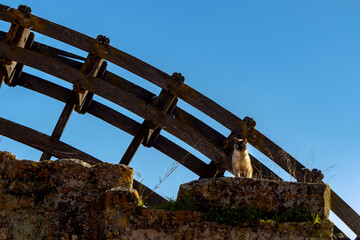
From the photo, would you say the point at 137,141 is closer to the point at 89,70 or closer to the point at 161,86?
the point at 161,86

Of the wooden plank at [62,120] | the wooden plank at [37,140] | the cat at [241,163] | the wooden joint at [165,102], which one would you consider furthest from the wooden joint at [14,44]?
the cat at [241,163]

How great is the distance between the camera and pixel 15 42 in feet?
31.3

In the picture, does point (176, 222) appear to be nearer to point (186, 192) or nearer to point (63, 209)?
point (186, 192)

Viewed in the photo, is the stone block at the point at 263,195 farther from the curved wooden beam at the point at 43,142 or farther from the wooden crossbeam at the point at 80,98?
the wooden crossbeam at the point at 80,98

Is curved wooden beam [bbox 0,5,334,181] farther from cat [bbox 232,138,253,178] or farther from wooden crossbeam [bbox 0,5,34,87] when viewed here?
cat [bbox 232,138,253,178]

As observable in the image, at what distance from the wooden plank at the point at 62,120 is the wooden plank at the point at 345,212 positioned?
225 inches

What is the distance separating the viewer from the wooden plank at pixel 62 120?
9750 millimetres

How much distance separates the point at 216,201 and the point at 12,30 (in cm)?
722

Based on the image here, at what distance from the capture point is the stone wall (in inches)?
137

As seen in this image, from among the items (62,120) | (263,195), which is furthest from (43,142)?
(263,195)

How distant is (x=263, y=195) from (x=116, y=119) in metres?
6.87

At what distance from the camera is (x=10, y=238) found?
3459 mm

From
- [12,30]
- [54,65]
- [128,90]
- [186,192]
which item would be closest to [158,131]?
[128,90]

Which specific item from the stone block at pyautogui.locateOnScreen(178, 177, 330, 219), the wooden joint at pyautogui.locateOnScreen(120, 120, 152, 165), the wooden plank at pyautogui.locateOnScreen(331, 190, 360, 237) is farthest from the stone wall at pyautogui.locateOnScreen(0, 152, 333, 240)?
the wooden plank at pyautogui.locateOnScreen(331, 190, 360, 237)
